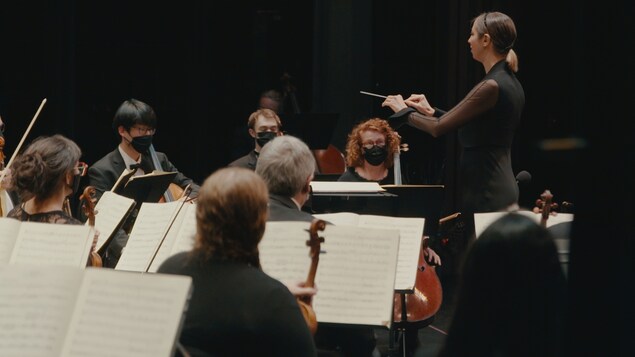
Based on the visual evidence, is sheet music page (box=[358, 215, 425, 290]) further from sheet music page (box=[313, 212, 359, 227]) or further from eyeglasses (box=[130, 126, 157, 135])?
eyeglasses (box=[130, 126, 157, 135])

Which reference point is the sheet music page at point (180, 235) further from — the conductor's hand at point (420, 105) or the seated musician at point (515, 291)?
the seated musician at point (515, 291)

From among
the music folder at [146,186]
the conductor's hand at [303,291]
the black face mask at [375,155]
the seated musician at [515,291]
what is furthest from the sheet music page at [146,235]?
the black face mask at [375,155]

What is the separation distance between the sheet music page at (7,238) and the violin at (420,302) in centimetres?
204

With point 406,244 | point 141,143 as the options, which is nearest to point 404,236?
point 406,244

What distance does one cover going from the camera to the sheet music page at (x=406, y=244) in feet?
12.8

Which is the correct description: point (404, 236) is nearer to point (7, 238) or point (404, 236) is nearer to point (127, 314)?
point (7, 238)

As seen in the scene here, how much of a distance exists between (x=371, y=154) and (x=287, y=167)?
2368 mm

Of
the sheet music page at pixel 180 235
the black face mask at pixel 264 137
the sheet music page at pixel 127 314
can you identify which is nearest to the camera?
the sheet music page at pixel 127 314

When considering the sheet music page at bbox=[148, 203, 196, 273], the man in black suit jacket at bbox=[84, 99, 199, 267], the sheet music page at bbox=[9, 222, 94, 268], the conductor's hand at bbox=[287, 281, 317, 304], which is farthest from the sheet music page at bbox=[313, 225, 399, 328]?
the man in black suit jacket at bbox=[84, 99, 199, 267]

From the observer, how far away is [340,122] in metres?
7.93

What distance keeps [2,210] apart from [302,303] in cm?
247

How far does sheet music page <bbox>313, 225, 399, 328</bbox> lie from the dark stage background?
376 centimetres

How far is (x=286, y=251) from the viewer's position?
10.7ft

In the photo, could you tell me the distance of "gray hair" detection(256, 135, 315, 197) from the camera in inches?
145
